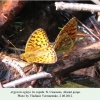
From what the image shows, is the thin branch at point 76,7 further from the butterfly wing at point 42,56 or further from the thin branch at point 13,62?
the thin branch at point 13,62

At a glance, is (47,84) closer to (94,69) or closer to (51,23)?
(94,69)

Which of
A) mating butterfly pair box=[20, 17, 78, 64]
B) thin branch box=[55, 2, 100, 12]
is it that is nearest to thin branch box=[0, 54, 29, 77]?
mating butterfly pair box=[20, 17, 78, 64]

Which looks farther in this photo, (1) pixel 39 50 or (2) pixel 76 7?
(1) pixel 39 50

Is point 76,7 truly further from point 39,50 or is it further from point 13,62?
point 13,62

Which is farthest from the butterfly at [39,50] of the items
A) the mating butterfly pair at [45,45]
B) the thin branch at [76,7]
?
the thin branch at [76,7]

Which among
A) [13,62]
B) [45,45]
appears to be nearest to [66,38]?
[45,45]

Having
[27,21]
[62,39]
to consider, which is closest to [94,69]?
[62,39]

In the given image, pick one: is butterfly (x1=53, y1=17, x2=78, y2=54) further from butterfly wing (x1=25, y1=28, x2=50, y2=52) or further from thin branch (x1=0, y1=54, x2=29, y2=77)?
thin branch (x1=0, y1=54, x2=29, y2=77)
